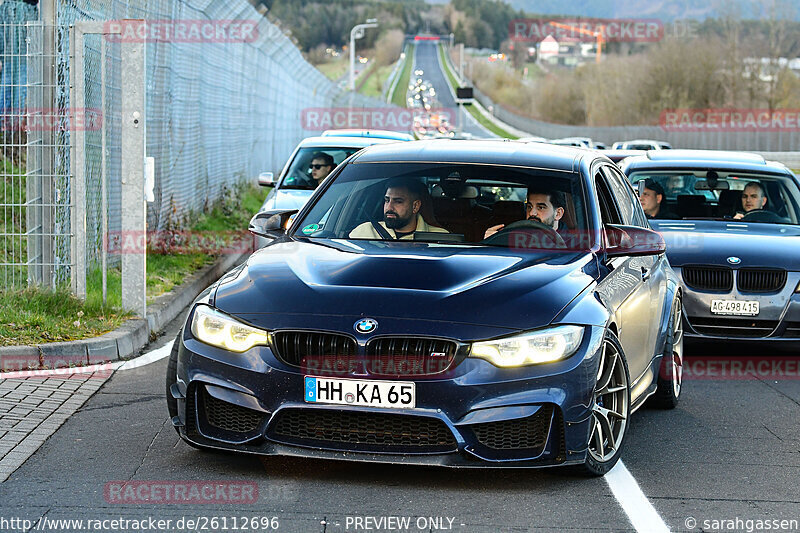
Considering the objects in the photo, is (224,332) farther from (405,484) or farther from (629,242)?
(629,242)

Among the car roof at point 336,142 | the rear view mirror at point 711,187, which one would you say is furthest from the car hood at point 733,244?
the car roof at point 336,142

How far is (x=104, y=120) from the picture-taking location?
32.3ft

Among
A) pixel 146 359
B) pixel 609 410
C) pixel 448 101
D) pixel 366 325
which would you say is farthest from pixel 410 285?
pixel 448 101

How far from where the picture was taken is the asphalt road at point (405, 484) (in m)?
4.88

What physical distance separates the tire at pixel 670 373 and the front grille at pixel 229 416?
293 cm

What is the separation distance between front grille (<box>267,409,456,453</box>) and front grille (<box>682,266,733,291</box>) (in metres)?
4.73

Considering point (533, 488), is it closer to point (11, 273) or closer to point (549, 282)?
point (549, 282)

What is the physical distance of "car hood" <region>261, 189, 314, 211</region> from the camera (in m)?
13.1

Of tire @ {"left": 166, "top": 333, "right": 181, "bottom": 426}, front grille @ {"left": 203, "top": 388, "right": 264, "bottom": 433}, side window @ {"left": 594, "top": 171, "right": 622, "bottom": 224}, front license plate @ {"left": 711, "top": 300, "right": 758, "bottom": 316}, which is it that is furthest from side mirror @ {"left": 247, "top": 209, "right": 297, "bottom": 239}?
front license plate @ {"left": 711, "top": 300, "right": 758, "bottom": 316}

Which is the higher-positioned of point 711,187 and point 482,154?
point 482,154

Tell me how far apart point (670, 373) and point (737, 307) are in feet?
6.93

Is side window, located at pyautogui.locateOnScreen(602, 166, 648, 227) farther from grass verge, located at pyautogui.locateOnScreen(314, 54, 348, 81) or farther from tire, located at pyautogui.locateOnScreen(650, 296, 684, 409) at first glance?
grass verge, located at pyautogui.locateOnScreen(314, 54, 348, 81)

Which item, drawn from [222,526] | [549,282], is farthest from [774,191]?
[222,526]

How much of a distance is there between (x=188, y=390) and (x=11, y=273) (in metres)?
5.43
